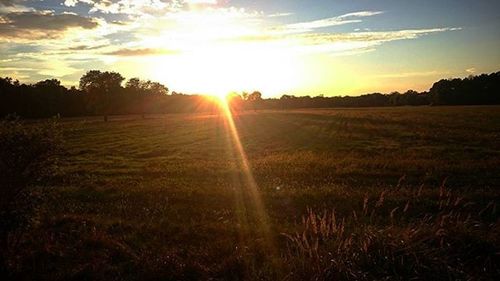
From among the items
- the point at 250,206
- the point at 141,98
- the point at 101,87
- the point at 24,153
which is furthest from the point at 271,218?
the point at 141,98

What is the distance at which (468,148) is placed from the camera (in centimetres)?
2973

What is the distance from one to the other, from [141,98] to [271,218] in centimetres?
11143

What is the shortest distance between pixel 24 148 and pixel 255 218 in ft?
21.8

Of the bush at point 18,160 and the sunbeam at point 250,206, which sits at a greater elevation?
the bush at point 18,160

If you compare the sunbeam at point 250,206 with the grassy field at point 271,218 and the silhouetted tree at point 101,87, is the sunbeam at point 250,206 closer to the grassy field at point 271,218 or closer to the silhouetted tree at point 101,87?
the grassy field at point 271,218

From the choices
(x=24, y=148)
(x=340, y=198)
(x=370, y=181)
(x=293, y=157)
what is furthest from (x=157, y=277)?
(x=293, y=157)

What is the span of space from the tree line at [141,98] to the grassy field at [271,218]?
70.8 meters

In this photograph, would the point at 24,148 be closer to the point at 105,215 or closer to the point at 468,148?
the point at 105,215

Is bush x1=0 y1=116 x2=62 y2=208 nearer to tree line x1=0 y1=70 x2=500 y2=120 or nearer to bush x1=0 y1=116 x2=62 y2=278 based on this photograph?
bush x1=0 y1=116 x2=62 y2=278

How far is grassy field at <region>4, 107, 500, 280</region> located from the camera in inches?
299

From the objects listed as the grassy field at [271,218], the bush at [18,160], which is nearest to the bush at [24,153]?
the bush at [18,160]

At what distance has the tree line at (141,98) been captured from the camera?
9581 centimetres

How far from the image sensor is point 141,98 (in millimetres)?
119312

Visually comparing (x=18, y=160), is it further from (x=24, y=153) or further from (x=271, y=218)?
(x=271, y=218)
